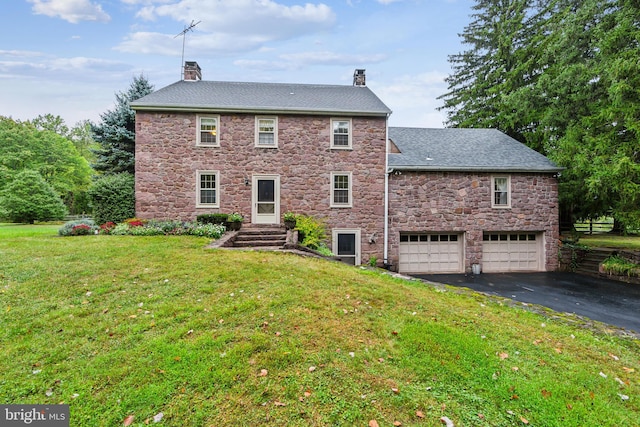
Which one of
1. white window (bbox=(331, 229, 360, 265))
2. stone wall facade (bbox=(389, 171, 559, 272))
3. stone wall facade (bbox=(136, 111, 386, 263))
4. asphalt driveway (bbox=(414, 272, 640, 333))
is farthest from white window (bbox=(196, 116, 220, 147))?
asphalt driveway (bbox=(414, 272, 640, 333))

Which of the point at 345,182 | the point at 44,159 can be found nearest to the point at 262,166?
the point at 345,182

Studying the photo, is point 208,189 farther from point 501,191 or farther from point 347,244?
point 501,191

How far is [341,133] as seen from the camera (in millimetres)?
11641

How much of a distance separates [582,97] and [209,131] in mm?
15140

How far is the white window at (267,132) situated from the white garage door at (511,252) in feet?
32.4

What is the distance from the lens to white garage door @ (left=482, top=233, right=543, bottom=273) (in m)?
11.9

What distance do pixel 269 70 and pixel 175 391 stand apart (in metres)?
20.1

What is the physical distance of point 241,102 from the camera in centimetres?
1145

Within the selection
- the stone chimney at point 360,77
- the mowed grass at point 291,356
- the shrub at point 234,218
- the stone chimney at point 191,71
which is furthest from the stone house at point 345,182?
the mowed grass at point 291,356

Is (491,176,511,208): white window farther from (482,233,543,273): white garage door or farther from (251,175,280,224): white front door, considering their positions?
(251,175,280,224): white front door

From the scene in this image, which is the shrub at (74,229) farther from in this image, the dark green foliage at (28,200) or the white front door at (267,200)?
the dark green foliage at (28,200)

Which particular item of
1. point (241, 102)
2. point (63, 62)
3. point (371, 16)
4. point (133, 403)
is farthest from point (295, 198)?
point (63, 62)

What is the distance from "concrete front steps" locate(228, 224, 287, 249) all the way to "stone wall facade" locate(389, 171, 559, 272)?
182 inches

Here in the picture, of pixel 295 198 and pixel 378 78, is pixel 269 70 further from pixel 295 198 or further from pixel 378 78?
pixel 295 198
